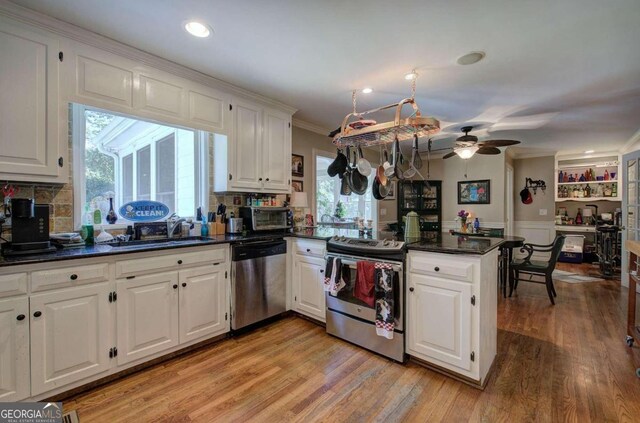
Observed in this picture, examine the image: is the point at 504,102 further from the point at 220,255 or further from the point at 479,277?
the point at 220,255

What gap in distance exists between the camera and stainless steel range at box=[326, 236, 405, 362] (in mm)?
2240

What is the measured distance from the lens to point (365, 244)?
8.00ft

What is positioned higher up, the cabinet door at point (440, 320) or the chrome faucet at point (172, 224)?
the chrome faucet at point (172, 224)

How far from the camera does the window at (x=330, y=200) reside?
16.2 feet

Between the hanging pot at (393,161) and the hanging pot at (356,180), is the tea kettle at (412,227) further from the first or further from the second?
the hanging pot at (356,180)

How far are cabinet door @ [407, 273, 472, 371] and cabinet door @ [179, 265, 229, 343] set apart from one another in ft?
5.37

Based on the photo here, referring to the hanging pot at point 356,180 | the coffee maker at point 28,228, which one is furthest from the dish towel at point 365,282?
the coffee maker at point 28,228

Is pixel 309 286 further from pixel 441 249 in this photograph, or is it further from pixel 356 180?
pixel 441 249

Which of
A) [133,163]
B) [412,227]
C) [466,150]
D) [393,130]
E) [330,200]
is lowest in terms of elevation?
[412,227]

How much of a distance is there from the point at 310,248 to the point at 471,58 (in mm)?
2202

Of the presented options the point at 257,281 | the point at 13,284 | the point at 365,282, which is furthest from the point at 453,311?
the point at 13,284

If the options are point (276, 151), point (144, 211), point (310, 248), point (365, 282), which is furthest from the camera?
point (276, 151)

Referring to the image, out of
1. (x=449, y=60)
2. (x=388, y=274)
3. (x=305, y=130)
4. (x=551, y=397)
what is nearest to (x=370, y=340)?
(x=388, y=274)

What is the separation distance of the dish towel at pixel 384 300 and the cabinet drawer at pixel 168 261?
1394 millimetres
